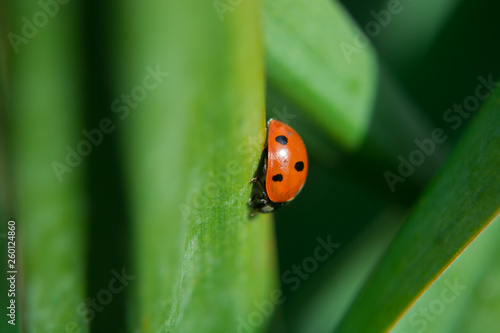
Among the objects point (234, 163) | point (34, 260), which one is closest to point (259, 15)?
point (234, 163)

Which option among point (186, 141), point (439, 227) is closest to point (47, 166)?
point (186, 141)

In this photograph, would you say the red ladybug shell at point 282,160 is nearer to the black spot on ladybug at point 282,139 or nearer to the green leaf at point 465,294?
the black spot on ladybug at point 282,139

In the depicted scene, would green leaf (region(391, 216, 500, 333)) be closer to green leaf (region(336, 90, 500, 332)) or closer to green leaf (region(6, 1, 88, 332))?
green leaf (region(336, 90, 500, 332))

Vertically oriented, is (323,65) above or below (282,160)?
above

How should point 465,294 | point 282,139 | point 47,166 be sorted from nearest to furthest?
point 47,166 < point 465,294 < point 282,139

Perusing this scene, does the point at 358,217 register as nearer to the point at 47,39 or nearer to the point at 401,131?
the point at 401,131

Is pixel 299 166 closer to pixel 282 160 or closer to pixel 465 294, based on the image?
pixel 282 160

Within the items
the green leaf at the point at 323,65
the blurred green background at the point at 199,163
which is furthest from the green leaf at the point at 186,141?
the green leaf at the point at 323,65

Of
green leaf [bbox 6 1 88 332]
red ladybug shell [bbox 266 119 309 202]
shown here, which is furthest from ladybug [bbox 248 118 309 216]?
green leaf [bbox 6 1 88 332]
